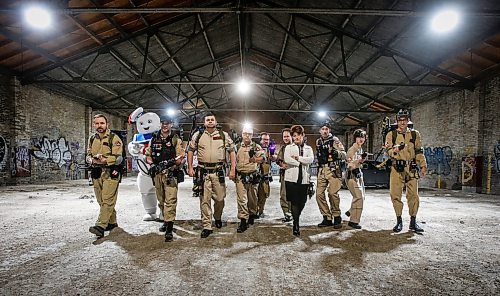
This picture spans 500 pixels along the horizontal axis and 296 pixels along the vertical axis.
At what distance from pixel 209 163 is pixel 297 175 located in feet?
4.21

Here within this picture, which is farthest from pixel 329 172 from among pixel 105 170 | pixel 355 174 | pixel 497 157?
pixel 497 157

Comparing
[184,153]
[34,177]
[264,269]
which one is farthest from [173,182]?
[34,177]

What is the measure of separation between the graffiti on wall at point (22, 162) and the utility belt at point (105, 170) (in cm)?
1011

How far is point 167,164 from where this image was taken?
4207 millimetres

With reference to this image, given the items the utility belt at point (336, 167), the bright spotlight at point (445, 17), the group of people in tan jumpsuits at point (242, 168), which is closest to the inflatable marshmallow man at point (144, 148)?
the group of people in tan jumpsuits at point (242, 168)

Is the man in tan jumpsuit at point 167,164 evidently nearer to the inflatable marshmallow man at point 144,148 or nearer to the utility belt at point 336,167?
the inflatable marshmallow man at point 144,148

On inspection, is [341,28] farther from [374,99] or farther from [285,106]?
[285,106]

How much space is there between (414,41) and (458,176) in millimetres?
5819

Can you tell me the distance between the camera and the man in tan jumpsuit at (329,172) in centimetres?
481

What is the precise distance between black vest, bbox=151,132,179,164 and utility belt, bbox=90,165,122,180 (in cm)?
53

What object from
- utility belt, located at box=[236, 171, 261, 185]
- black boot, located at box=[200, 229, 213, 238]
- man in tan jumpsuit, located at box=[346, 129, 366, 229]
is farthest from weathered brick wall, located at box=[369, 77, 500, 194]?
black boot, located at box=[200, 229, 213, 238]

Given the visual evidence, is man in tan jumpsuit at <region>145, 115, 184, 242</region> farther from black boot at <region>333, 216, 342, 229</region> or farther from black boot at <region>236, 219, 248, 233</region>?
black boot at <region>333, 216, 342, 229</region>

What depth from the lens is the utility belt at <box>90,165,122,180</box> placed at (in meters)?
4.07

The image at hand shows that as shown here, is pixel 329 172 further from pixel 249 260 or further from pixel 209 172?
pixel 249 260
